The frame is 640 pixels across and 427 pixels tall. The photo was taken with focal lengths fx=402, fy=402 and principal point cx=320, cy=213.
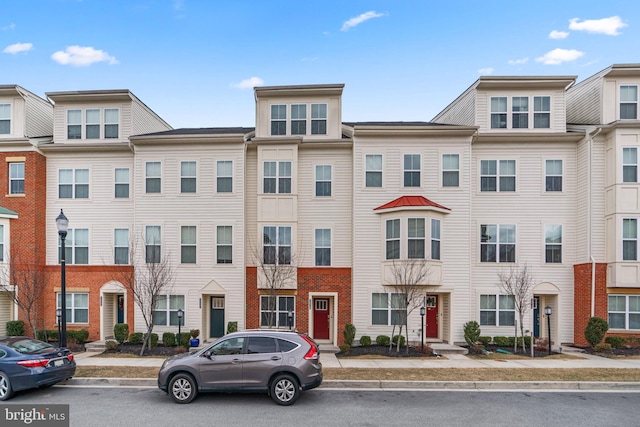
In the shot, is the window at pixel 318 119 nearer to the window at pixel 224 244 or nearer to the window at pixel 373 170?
the window at pixel 373 170

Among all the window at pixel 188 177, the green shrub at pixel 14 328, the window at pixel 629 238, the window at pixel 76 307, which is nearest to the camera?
the window at pixel 629 238

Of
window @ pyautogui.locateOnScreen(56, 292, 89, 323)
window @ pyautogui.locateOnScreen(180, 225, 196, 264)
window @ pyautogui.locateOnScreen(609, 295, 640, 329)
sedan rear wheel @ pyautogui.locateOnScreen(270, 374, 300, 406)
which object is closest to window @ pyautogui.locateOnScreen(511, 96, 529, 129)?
window @ pyautogui.locateOnScreen(609, 295, 640, 329)

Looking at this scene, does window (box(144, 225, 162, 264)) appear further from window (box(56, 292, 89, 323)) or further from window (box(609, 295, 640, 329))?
window (box(609, 295, 640, 329))

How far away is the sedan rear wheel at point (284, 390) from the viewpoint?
31.0 feet

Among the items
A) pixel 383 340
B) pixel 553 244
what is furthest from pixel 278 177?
pixel 553 244

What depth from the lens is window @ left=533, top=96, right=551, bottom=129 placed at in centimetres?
1867

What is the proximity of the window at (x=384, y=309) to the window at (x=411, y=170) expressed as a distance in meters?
5.13

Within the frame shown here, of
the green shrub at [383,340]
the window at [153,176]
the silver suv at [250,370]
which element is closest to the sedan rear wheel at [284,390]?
the silver suv at [250,370]

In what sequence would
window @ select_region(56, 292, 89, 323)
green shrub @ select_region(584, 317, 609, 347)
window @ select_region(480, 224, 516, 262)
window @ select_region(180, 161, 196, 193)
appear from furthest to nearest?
window @ select_region(56, 292, 89, 323) → window @ select_region(180, 161, 196, 193) → window @ select_region(480, 224, 516, 262) → green shrub @ select_region(584, 317, 609, 347)

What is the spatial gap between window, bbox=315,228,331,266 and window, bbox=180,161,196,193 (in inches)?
247

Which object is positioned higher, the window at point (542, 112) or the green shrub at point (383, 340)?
the window at point (542, 112)

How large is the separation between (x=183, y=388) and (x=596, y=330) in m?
16.3

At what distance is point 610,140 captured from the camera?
57.7 feet

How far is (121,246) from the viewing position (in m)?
→ 19.4
